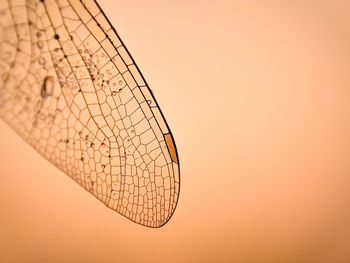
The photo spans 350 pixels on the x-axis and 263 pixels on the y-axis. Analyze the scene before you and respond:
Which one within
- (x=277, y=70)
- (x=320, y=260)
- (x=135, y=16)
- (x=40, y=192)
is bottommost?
(x=320, y=260)

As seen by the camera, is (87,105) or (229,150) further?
(229,150)

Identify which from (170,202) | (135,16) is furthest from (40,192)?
(135,16)

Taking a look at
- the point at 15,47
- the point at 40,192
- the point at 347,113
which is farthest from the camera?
the point at 40,192

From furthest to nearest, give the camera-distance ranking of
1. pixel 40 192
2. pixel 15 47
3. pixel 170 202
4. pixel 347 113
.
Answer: pixel 40 192
pixel 347 113
pixel 170 202
pixel 15 47

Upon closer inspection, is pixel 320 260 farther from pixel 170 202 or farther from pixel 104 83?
pixel 104 83

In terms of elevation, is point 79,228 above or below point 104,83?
below
